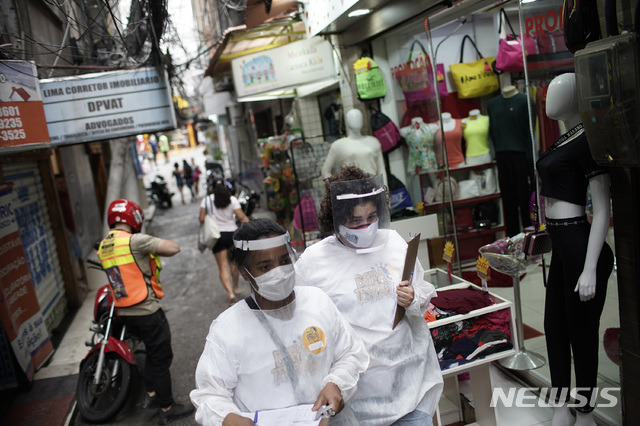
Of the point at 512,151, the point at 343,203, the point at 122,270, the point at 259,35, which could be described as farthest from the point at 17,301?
the point at 512,151

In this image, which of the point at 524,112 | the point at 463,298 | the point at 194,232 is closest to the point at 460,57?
the point at 524,112

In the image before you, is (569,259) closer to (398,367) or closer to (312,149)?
(398,367)

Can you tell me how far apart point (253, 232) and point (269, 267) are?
0.15 metres

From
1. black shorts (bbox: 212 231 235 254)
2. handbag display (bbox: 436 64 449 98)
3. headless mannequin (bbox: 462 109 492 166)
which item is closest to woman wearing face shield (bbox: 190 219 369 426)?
headless mannequin (bbox: 462 109 492 166)

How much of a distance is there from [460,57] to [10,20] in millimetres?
4827

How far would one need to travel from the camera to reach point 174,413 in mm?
4449

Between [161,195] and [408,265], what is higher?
[408,265]

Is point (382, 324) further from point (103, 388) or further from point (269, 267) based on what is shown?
point (103, 388)

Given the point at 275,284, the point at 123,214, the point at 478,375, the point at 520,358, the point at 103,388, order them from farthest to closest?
the point at 103,388, the point at 123,214, the point at 520,358, the point at 478,375, the point at 275,284

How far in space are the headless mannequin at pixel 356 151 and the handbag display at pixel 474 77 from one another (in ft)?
3.89

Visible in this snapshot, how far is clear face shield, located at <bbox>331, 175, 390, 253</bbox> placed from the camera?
95.0 inches

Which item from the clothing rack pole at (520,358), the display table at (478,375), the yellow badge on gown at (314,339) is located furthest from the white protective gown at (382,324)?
the clothing rack pole at (520,358)

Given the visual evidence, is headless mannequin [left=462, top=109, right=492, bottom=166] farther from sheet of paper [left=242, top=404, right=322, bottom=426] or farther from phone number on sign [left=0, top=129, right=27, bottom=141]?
sheet of paper [left=242, top=404, right=322, bottom=426]

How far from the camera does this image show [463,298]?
3.39 m
